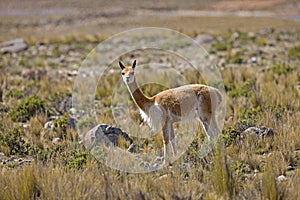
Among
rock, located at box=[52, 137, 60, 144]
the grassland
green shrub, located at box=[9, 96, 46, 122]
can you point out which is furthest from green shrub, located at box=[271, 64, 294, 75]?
rock, located at box=[52, 137, 60, 144]

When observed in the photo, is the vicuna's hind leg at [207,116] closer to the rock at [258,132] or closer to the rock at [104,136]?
the rock at [258,132]

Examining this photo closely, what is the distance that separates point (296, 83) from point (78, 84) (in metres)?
6.00

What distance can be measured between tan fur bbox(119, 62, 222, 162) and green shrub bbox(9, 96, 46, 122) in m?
3.95

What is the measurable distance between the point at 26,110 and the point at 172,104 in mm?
4477

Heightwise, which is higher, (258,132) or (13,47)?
(258,132)

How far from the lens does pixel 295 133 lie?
779cm

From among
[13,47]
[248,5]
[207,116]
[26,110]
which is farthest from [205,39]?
[248,5]

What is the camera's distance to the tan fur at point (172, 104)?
7.33 metres

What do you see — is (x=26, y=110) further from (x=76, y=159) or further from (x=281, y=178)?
(x=281, y=178)

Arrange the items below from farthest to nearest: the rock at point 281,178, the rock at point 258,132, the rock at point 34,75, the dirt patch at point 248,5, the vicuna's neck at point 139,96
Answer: the dirt patch at point 248,5
the rock at point 34,75
the rock at point 258,132
the vicuna's neck at point 139,96
the rock at point 281,178

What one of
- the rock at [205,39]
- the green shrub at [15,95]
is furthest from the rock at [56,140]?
the rock at [205,39]

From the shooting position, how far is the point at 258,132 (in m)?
7.90

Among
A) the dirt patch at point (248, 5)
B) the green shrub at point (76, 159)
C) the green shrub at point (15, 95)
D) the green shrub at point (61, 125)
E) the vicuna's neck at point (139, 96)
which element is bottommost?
the dirt patch at point (248, 5)

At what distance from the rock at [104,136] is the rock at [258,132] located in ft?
6.13
